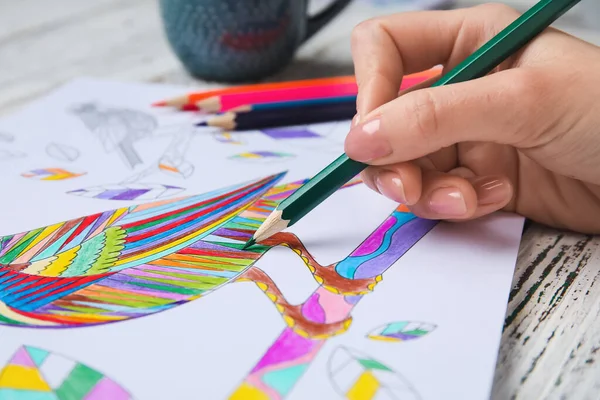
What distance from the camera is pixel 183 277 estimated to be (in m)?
0.35

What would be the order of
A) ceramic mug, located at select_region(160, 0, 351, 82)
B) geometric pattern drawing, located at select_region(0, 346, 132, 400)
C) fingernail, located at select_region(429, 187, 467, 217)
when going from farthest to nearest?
1. ceramic mug, located at select_region(160, 0, 351, 82)
2. fingernail, located at select_region(429, 187, 467, 217)
3. geometric pattern drawing, located at select_region(0, 346, 132, 400)

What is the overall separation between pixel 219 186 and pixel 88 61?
0.35m

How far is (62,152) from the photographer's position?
0.50 meters

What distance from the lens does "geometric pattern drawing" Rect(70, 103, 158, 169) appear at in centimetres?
50

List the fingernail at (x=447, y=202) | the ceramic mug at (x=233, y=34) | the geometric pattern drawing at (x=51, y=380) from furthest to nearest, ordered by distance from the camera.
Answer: the ceramic mug at (x=233, y=34) < the fingernail at (x=447, y=202) < the geometric pattern drawing at (x=51, y=380)

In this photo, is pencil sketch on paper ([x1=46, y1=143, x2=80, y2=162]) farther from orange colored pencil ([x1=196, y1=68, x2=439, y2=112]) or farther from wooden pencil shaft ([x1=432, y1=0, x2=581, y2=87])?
wooden pencil shaft ([x1=432, y1=0, x2=581, y2=87])

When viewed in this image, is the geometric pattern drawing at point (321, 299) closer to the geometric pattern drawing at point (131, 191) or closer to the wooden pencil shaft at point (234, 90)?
the geometric pattern drawing at point (131, 191)

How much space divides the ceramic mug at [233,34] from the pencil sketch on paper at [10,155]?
0.21 metres

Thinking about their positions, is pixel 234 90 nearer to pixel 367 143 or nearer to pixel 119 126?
pixel 119 126

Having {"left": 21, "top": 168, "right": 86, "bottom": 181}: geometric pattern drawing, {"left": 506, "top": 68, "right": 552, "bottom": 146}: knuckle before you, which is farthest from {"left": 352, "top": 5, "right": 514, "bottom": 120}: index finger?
{"left": 21, "top": 168, "right": 86, "bottom": 181}: geometric pattern drawing

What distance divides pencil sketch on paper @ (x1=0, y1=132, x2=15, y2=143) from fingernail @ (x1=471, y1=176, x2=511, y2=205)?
1.20 ft

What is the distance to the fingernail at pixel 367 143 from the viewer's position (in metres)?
0.35

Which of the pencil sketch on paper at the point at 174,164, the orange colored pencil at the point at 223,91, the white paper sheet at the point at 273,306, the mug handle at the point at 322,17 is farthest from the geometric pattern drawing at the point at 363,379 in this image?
the mug handle at the point at 322,17

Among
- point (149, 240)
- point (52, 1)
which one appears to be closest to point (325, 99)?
point (149, 240)
